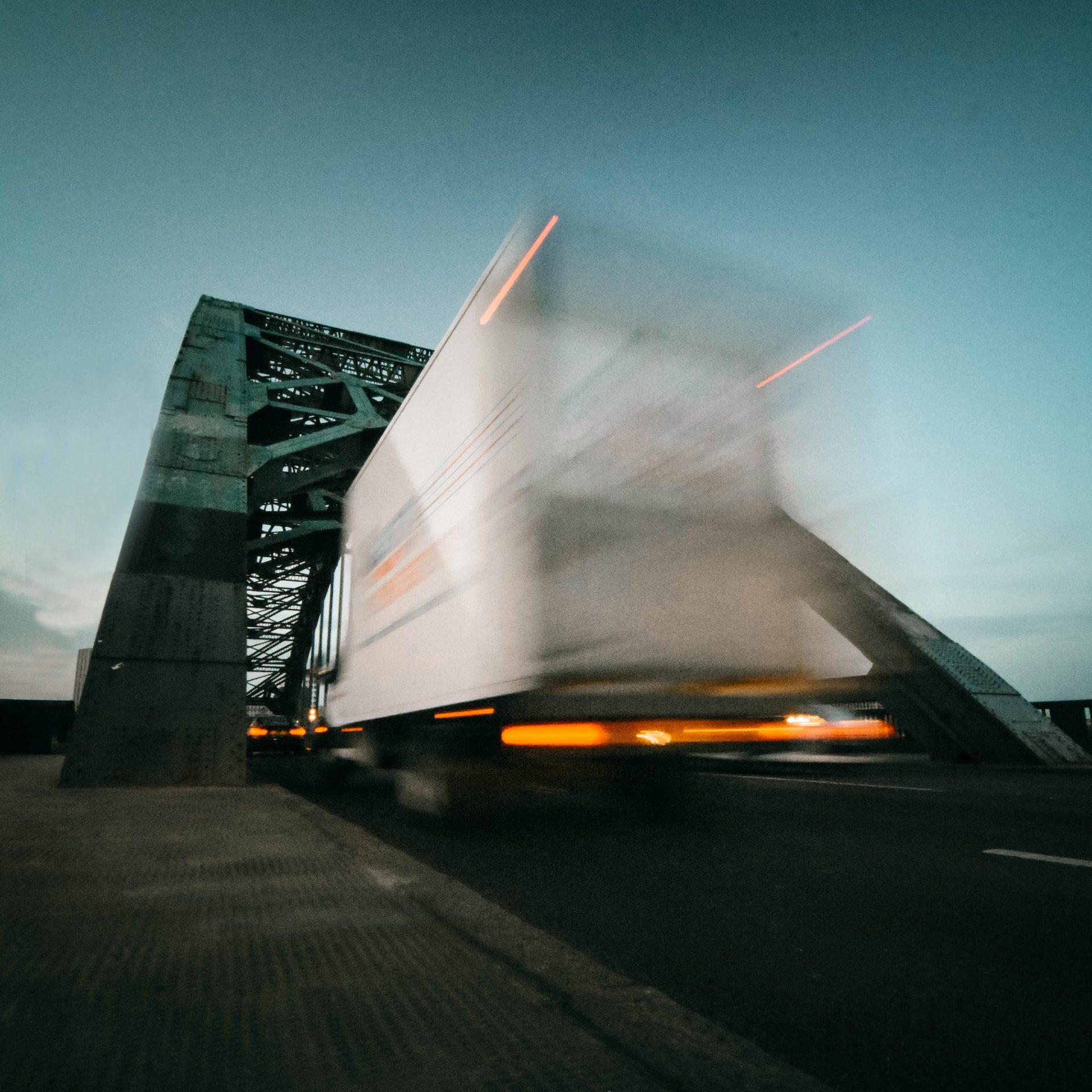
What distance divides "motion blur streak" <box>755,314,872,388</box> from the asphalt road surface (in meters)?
3.30

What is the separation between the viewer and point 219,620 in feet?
36.7

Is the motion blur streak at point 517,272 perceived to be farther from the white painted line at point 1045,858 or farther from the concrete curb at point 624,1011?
the white painted line at point 1045,858

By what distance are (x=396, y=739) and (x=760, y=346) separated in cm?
494

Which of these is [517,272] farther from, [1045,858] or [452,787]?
[1045,858]

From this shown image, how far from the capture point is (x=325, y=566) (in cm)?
2936

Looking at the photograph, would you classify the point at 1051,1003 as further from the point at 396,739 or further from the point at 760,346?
the point at 396,739

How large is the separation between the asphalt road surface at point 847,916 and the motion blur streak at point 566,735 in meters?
0.78

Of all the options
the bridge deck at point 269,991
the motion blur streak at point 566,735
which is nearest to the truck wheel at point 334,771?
the motion blur streak at point 566,735

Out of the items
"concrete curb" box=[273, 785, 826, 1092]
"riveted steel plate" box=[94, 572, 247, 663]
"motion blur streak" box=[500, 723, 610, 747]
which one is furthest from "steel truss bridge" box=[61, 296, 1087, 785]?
"concrete curb" box=[273, 785, 826, 1092]

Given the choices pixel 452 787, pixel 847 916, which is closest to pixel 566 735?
pixel 452 787

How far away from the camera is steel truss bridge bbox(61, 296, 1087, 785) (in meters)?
10.1

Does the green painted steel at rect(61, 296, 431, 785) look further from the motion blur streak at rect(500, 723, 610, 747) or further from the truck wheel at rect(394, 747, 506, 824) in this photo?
the motion blur streak at rect(500, 723, 610, 747)

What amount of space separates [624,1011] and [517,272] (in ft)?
14.4

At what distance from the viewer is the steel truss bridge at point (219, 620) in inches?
397
